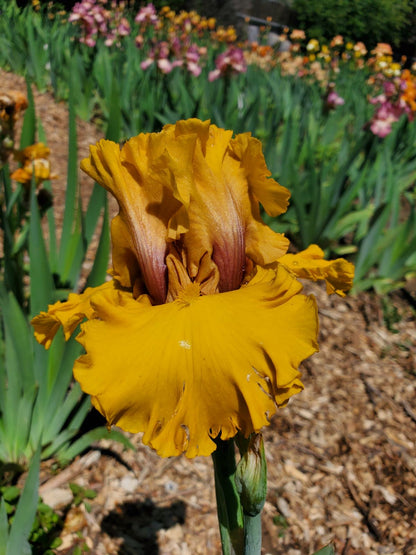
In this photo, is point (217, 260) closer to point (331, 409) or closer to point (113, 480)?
point (113, 480)

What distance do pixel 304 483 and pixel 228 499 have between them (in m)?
0.96

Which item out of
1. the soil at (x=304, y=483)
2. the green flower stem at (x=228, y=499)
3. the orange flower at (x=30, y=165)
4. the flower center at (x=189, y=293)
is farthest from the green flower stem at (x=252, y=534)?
the orange flower at (x=30, y=165)

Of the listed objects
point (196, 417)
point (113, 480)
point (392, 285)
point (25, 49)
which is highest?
point (196, 417)

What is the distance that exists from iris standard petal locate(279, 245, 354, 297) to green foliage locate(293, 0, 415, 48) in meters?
13.4

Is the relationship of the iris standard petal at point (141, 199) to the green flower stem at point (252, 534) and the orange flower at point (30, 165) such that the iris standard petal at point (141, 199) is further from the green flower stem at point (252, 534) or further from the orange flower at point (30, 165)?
the orange flower at point (30, 165)

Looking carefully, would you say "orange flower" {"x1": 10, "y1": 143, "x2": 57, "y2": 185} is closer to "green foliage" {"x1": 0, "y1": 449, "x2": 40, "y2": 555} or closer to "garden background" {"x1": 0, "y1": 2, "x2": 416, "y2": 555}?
"garden background" {"x1": 0, "y1": 2, "x2": 416, "y2": 555}

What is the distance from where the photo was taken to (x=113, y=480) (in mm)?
1490

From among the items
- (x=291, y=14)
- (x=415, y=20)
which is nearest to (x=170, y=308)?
(x=291, y=14)

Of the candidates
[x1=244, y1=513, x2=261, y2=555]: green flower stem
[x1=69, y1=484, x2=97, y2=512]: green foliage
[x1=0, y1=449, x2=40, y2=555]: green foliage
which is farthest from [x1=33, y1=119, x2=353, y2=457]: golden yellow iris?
[x1=69, y1=484, x2=97, y2=512]: green foliage

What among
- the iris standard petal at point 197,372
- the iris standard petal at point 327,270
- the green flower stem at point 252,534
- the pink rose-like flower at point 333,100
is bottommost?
the green flower stem at point 252,534

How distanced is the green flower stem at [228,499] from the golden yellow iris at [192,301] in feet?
0.29

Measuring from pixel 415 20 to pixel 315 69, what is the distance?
12.0 meters

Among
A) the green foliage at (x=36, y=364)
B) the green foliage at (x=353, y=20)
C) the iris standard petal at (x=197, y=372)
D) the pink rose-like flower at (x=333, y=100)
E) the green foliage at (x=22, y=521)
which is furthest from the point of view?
the green foliage at (x=353, y=20)

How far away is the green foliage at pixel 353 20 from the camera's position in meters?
13.0
